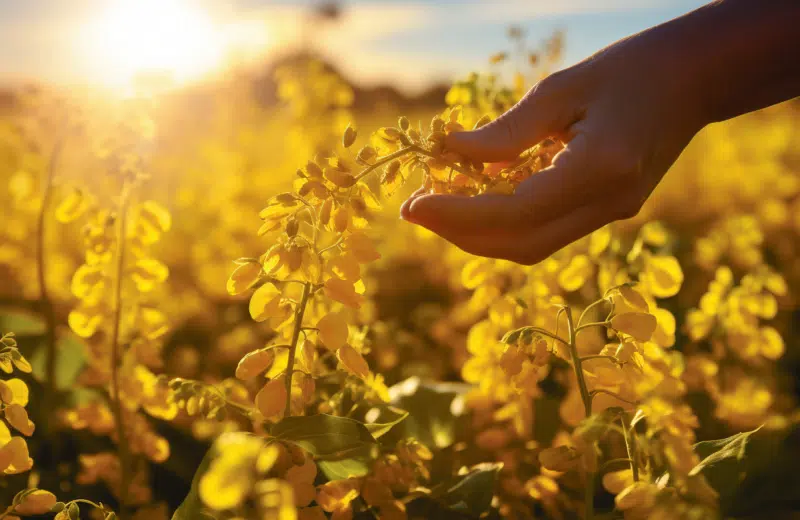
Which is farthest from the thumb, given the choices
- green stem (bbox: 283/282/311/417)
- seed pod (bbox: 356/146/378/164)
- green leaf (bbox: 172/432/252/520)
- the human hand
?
green leaf (bbox: 172/432/252/520)

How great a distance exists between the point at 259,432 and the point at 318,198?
0.56 meters

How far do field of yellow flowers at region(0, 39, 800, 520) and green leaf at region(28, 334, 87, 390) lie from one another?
1cm

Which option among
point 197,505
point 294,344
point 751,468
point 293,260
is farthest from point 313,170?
point 751,468

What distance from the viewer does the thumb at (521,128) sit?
1.12 meters

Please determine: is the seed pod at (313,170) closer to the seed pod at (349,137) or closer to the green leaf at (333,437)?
the seed pod at (349,137)

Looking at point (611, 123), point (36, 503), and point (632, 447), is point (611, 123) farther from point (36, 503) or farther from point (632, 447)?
point (36, 503)

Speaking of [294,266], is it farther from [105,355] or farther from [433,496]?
[105,355]

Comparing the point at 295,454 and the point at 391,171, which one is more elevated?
the point at 391,171

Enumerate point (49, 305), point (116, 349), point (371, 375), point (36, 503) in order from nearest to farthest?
point (36, 503) → point (371, 375) → point (116, 349) → point (49, 305)

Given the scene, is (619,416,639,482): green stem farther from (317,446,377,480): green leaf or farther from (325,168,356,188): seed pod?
(325,168,356,188): seed pod

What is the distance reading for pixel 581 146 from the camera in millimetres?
1114

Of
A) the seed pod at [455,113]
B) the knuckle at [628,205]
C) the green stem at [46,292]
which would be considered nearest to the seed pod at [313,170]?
the seed pod at [455,113]

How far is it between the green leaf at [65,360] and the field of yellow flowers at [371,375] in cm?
1

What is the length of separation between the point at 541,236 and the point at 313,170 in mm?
376
